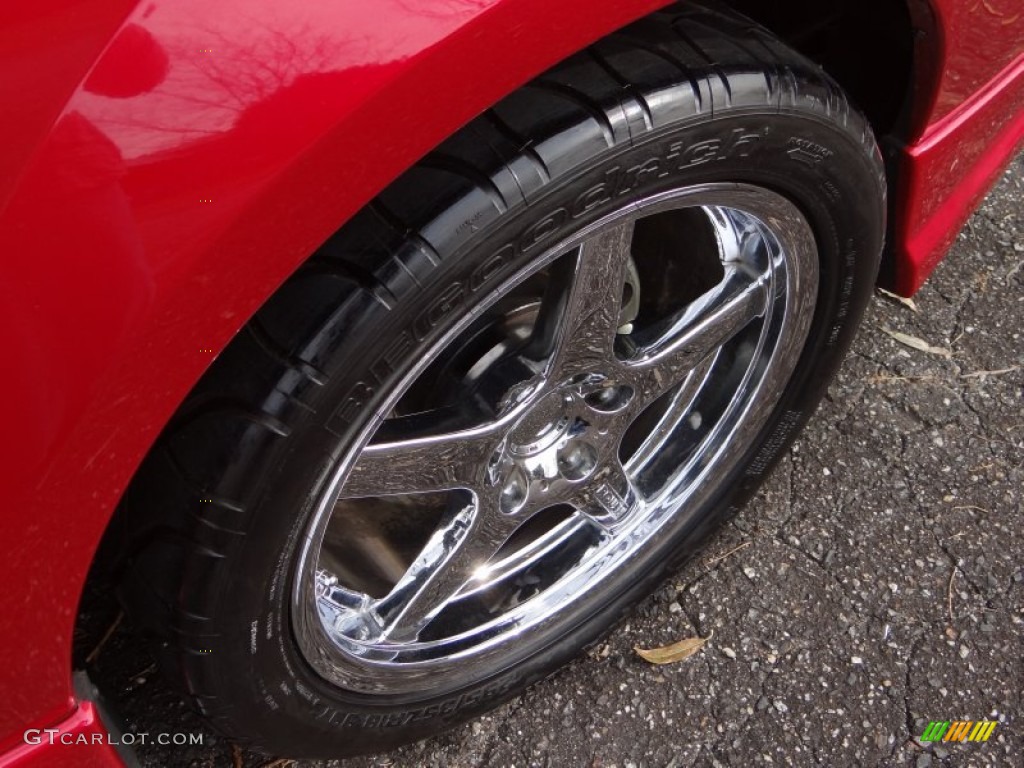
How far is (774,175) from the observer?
1273 millimetres

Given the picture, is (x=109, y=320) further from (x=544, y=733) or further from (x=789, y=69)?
(x=544, y=733)

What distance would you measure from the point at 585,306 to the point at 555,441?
257 mm

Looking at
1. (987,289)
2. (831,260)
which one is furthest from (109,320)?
(987,289)

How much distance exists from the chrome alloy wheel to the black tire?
47 mm

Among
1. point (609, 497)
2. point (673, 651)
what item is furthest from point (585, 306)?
point (673, 651)

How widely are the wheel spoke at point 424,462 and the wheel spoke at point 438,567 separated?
9 cm

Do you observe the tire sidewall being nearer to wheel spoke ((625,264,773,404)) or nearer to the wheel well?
wheel spoke ((625,264,773,404))

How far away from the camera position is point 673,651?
1.79 meters

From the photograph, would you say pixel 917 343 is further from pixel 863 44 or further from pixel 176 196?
pixel 176 196

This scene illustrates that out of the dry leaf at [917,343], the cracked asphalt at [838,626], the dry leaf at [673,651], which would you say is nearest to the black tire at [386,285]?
the cracked asphalt at [838,626]

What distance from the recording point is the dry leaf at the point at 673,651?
1.79 metres

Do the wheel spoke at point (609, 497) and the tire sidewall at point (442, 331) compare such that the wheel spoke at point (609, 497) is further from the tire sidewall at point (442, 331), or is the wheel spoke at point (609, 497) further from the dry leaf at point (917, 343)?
the dry leaf at point (917, 343)

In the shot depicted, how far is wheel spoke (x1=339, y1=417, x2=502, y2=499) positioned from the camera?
1.27 m

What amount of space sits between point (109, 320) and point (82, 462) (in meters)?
0.13
